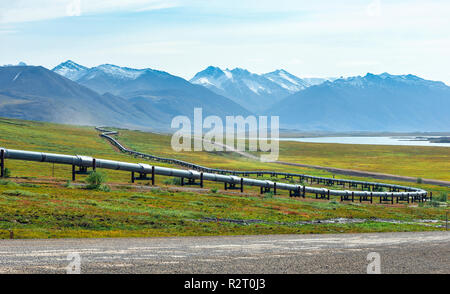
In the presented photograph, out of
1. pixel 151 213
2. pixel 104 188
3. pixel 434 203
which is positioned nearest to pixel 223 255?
pixel 151 213

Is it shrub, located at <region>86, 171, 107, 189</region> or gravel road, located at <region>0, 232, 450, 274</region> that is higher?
shrub, located at <region>86, 171, 107, 189</region>

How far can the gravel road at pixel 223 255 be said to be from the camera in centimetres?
2298

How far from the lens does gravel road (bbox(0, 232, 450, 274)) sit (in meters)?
23.0

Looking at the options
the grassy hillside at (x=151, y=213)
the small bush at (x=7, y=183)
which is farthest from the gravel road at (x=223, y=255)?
the small bush at (x=7, y=183)

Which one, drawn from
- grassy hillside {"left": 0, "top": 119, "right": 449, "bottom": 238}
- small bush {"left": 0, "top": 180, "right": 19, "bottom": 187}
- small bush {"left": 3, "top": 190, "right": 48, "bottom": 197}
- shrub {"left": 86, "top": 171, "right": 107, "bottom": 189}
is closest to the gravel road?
grassy hillside {"left": 0, "top": 119, "right": 449, "bottom": 238}

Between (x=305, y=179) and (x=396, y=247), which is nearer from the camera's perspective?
(x=396, y=247)

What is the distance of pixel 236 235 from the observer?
3656cm

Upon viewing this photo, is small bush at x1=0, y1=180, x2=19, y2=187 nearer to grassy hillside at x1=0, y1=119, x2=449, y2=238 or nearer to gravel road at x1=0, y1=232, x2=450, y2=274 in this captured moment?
grassy hillside at x1=0, y1=119, x2=449, y2=238

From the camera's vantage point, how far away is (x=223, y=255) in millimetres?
26672

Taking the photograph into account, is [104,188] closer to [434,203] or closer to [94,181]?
[94,181]

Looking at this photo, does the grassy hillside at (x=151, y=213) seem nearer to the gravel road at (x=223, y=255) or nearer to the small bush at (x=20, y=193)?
the small bush at (x=20, y=193)
